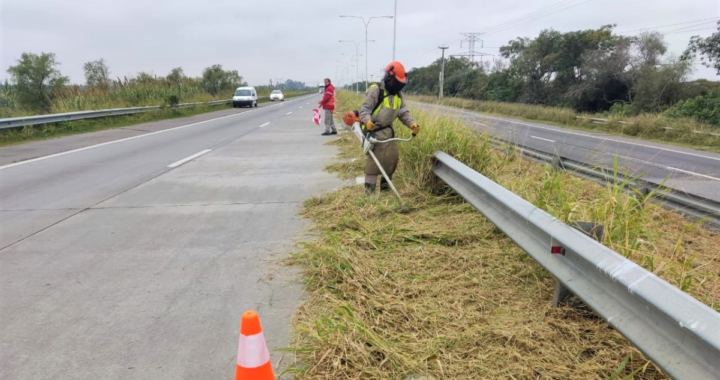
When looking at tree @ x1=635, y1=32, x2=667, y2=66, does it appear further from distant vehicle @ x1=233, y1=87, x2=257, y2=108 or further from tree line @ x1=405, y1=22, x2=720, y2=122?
distant vehicle @ x1=233, y1=87, x2=257, y2=108

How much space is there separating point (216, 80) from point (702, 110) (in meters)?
45.0

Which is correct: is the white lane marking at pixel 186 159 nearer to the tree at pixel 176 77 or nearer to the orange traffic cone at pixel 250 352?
the orange traffic cone at pixel 250 352

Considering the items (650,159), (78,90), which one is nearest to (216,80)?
(78,90)

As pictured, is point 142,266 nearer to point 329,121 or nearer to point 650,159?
point 650,159

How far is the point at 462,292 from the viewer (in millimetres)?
3176

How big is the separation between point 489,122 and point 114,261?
18.1 ft

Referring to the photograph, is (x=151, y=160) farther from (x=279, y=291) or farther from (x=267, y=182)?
(x=279, y=291)

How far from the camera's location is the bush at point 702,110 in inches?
969

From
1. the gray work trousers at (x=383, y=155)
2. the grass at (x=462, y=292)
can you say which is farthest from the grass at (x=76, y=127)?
the grass at (x=462, y=292)

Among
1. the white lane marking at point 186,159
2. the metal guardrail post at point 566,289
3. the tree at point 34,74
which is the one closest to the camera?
the metal guardrail post at point 566,289

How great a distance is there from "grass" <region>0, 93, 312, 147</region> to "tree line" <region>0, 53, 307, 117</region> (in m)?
2.33

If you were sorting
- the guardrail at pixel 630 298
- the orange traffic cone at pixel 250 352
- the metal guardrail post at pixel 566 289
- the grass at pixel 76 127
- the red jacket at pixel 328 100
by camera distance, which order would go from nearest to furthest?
the guardrail at pixel 630 298
the orange traffic cone at pixel 250 352
the metal guardrail post at pixel 566 289
the grass at pixel 76 127
the red jacket at pixel 328 100

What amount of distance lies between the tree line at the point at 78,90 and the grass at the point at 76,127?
233 cm

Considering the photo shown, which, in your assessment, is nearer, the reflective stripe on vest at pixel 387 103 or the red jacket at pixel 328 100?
the reflective stripe on vest at pixel 387 103
